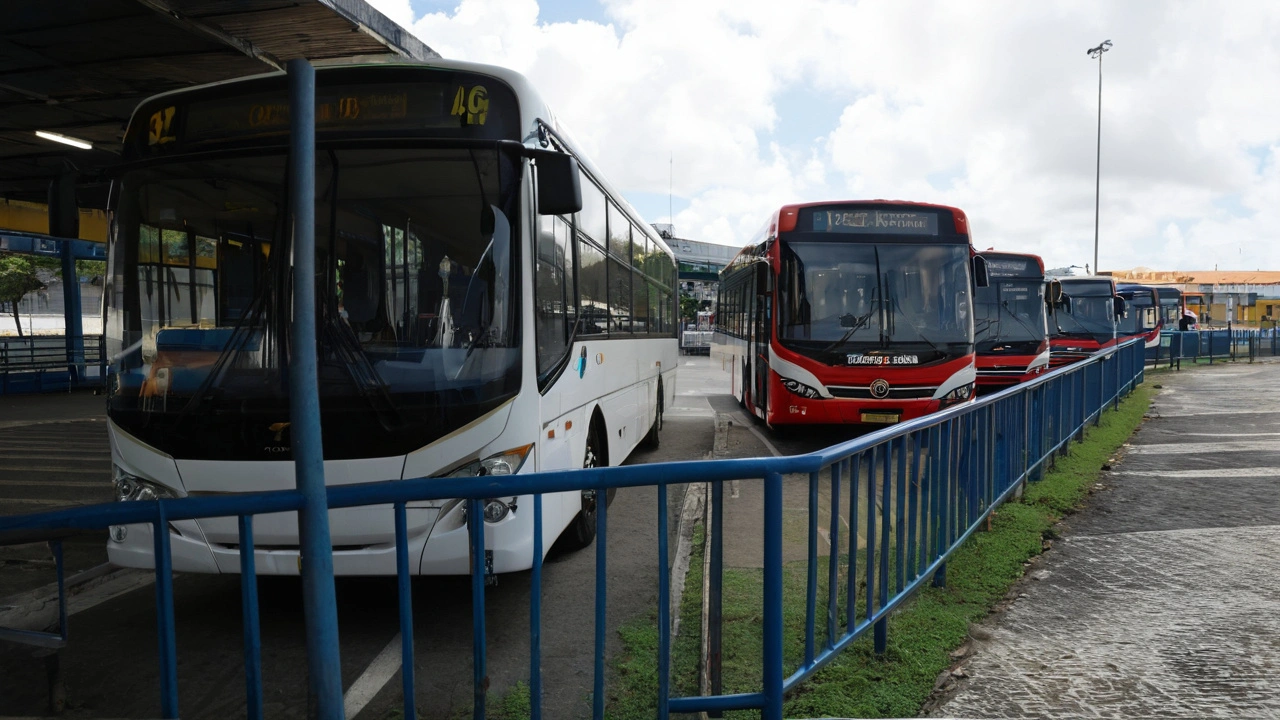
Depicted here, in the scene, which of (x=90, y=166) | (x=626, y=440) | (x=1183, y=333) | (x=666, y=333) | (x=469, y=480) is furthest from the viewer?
(x=1183, y=333)

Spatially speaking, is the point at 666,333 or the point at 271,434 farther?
the point at 666,333

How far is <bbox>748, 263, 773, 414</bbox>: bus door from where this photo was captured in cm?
1205

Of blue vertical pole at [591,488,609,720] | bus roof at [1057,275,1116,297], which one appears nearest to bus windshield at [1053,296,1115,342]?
bus roof at [1057,275,1116,297]

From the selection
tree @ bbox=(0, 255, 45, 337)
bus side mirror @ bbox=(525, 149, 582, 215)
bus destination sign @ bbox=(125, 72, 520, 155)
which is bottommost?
bus side mirror @ bbox=(525, 149, 582, 215)

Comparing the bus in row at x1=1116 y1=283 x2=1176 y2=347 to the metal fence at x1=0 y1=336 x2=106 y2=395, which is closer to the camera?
the metal fence at x1=0 y1=336 x2=106 y2=395

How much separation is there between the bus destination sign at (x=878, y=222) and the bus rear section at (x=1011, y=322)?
7.40 m

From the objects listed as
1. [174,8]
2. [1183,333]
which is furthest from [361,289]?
[1183,333]

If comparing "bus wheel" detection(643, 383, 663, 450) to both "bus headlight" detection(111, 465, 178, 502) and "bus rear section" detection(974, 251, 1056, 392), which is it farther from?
"bus rear section" detection(974, 251, 1056, 392)

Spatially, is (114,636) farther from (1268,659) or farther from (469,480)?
(1268,659)

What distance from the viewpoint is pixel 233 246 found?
15.7ft

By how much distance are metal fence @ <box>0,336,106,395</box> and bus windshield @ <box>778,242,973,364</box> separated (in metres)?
17.1

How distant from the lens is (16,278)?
3259 centimetres

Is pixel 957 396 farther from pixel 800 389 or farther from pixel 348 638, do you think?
pixel 348 638

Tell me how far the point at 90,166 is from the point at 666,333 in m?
11.2
